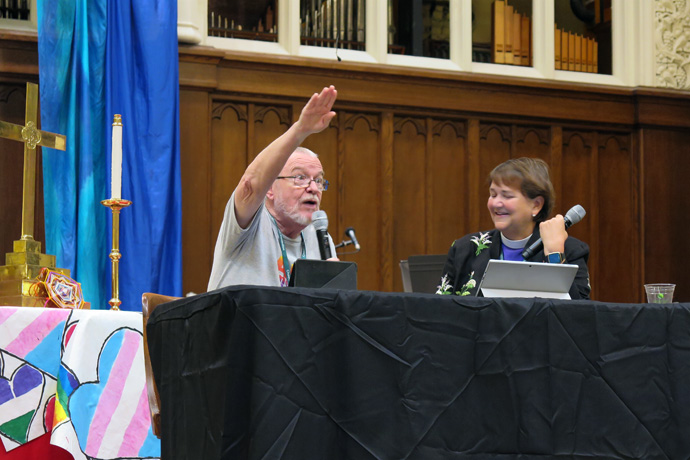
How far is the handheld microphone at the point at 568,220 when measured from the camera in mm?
3119

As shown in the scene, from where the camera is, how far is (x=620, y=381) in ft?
5.63

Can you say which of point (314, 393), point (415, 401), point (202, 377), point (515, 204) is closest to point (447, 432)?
point (415, 401)

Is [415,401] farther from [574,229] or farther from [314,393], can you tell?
[574,229]

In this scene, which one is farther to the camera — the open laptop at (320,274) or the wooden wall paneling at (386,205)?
the wooden wall paneling at (386,205)

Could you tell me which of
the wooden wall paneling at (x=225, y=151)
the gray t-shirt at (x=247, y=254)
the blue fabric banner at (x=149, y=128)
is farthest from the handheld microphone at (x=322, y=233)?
the wooden wall paneling at (x=225, y=151)

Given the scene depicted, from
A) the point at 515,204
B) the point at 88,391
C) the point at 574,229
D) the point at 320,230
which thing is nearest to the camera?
the point at 88,391

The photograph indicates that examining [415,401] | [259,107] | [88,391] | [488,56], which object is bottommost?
[88,391]

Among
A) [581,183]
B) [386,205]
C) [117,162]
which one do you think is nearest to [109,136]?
[117,162]

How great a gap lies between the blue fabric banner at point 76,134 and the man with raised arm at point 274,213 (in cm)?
196

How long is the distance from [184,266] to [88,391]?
8.78 feet

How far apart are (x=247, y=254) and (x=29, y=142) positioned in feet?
4.24

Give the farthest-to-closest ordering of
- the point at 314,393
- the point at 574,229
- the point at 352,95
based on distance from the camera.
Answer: the point at 574,229 → the point at 352,95 → the point at 314,393

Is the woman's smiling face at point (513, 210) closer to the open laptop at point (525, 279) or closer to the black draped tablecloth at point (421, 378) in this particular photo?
the open laptop at point (525, 279)

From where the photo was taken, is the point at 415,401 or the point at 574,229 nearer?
the point at 415,401
